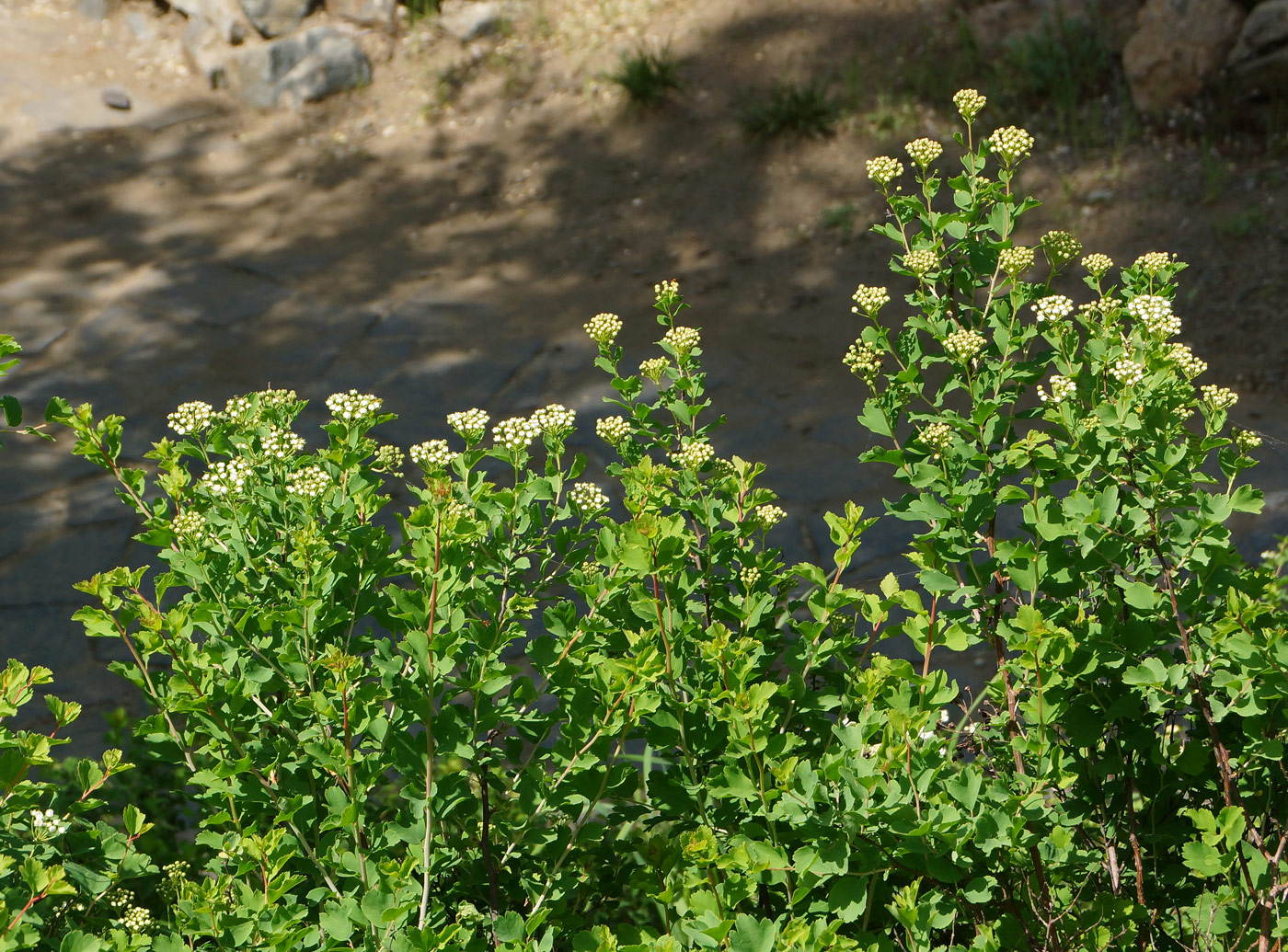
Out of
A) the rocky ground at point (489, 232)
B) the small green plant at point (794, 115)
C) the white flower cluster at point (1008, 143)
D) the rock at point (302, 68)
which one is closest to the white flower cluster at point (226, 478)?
the white flower cluster at point (1008, 143)

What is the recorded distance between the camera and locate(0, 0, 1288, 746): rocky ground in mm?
5438

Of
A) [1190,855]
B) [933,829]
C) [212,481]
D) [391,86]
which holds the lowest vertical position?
[391,86]

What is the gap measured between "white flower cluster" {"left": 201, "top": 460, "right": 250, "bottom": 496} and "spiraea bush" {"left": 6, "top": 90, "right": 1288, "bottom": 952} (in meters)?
0.01

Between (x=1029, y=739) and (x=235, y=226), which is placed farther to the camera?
(x=235, y=226)

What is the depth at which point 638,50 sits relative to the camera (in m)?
7.86

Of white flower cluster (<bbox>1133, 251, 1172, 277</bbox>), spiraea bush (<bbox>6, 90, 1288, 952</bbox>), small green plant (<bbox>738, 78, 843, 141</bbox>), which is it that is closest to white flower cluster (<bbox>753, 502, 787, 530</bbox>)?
spiraea bush (<bbox>6, 90, 1288, 952</bbox>)

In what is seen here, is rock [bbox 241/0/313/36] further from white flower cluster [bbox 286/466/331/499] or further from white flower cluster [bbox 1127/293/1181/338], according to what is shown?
white flower cluster [bbox 1127/293/1181/338]

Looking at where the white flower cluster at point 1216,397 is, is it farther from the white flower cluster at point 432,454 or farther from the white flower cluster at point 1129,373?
the white flower cluster at point 432,454

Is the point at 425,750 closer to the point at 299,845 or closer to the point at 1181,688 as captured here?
the point at 299,845

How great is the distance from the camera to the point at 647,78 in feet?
25.8

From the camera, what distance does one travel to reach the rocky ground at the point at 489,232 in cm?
544

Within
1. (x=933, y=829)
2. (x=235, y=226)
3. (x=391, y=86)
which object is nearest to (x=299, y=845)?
(x=933, y=829)

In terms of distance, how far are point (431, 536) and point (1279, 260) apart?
553 cm

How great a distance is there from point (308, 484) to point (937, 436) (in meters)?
1.01
